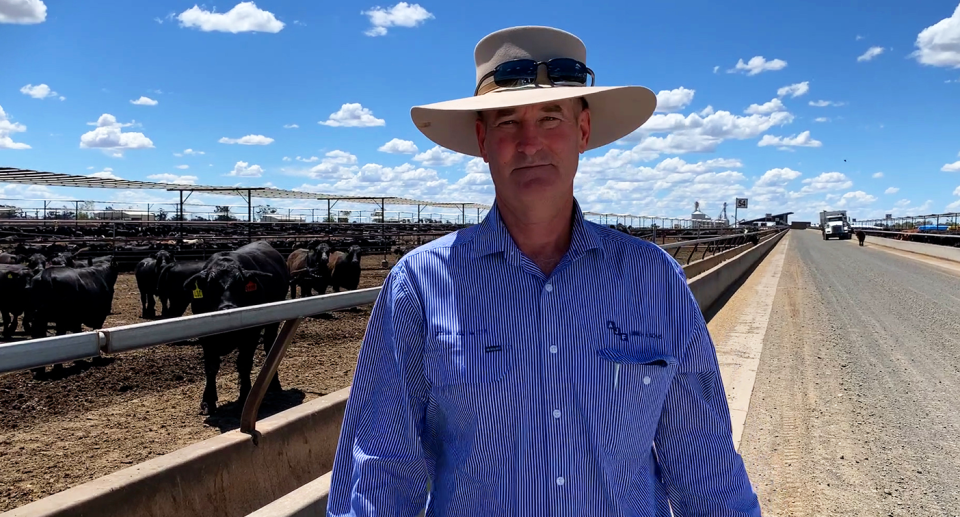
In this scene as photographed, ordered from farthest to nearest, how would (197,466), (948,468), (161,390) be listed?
(161,390) < (948,468) < (197,466)

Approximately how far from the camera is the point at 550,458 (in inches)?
66.4

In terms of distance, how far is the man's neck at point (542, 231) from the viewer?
73.9 inches

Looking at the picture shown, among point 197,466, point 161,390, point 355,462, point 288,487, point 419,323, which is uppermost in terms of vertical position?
point 419,323

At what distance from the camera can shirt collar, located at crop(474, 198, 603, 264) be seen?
5.93ft

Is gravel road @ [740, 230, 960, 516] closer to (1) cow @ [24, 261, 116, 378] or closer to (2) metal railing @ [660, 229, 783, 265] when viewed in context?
(2) metal railing @ [660, 229, 783, 265]

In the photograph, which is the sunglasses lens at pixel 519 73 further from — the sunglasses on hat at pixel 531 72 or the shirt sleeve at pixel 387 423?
the shirt sleeve at pixel 387 423

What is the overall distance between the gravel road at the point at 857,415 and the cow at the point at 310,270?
37.2ft

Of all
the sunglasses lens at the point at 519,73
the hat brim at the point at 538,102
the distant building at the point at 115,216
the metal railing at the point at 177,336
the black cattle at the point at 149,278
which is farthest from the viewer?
the distant building at the point at 115,216

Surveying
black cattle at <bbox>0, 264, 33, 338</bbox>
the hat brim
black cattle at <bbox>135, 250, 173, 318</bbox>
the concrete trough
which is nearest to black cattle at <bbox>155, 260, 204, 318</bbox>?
black cattle at <bbox>135, 250, 173, 318</bbox>

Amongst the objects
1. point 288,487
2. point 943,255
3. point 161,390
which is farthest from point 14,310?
point 943,255

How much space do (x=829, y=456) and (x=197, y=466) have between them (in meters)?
4.45

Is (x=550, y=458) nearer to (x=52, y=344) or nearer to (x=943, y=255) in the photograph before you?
(x=52, y=344)

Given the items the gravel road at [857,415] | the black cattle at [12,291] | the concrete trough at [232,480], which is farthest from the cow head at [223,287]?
the black cattle at [12,291]

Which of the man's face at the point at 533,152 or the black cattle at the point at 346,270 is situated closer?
the man's face at the point at 533,152
